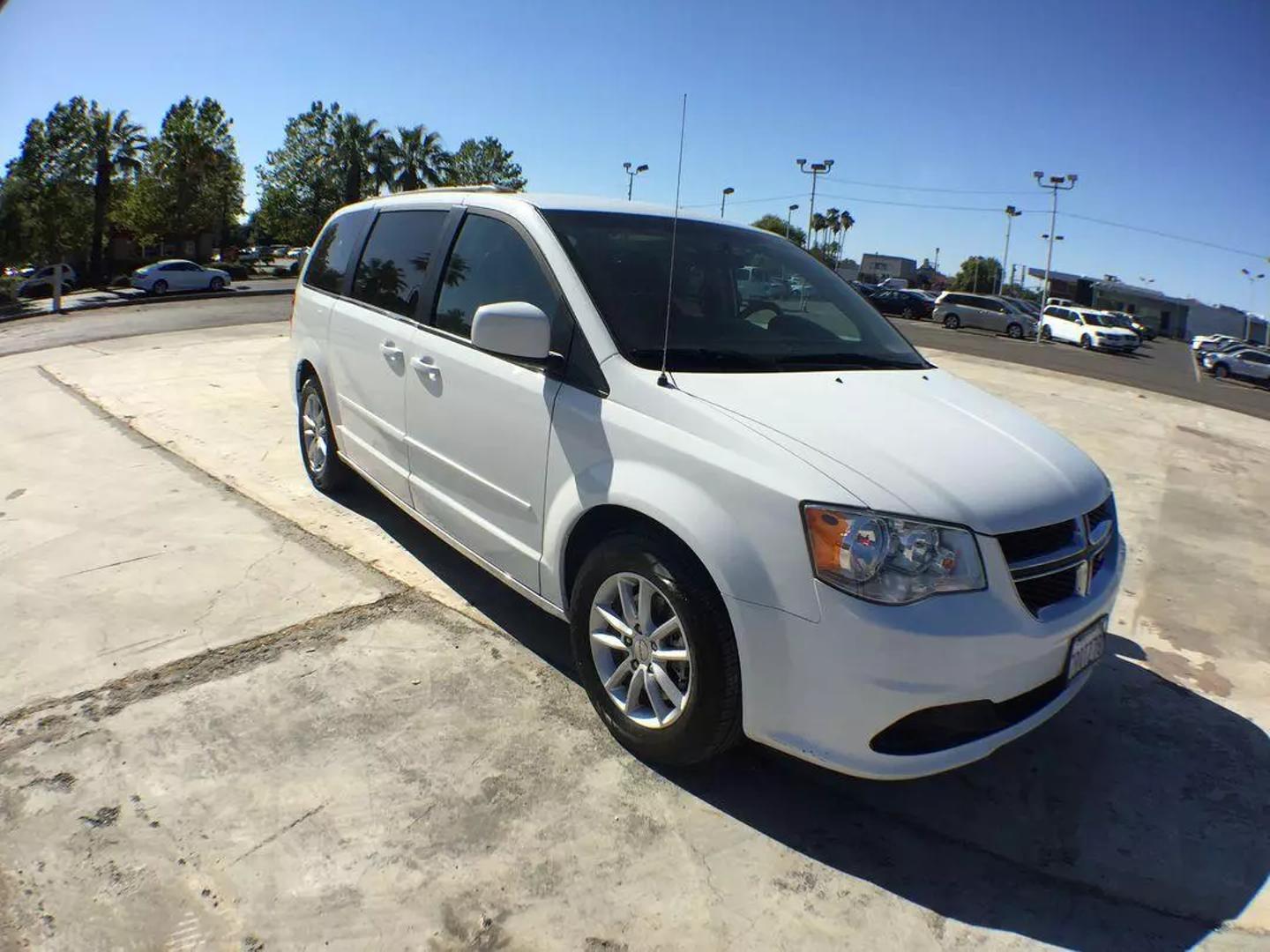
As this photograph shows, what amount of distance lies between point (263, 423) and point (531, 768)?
545 cm

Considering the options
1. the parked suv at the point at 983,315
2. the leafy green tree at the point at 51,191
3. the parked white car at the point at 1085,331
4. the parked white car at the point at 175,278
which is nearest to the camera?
the parked white car at the point at 1085,331

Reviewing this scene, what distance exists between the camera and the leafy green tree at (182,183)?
2026 inches

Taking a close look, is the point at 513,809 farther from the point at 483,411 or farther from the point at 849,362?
the point at 849,362

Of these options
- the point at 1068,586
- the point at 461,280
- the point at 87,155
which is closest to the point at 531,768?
the point at 1068,586

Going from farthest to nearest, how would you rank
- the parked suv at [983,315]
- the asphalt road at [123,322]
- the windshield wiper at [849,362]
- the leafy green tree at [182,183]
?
1. the leafy green tree at [182,183]
2. the parked suv at [983,315]
3. the asphalt road at [123,322]
4. the windshield wiper at [849,362]

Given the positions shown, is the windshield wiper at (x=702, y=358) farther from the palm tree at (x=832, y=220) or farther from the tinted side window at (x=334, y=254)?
the palm tree at (x=832, y=220)

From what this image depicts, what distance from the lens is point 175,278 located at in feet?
120

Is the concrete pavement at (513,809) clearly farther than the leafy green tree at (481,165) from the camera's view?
No

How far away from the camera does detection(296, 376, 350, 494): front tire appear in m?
5.23

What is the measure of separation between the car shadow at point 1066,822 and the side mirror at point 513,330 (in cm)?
130

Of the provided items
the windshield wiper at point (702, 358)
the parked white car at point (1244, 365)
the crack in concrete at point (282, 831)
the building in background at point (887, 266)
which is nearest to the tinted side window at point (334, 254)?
the windshield wiper at point (702, 358)

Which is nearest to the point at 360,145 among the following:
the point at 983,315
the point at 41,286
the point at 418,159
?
the point at 418,159

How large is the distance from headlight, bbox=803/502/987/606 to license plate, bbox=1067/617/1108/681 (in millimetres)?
567

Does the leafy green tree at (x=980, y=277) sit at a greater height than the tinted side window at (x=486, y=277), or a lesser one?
greater
